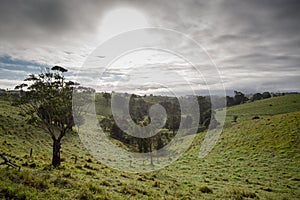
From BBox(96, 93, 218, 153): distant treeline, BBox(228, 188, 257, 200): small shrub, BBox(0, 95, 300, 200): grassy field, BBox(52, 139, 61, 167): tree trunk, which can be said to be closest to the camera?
BBox(0, 95, 300, 200): grassy field

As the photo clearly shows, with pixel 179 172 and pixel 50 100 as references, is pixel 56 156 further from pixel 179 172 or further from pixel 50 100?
pixel 179 172

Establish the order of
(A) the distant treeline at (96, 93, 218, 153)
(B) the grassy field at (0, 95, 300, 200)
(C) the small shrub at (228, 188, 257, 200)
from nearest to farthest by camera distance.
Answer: (B) the grassy field at (0, 95, 300, 200) → (C) the small shrub at (228, 188, 257, 200) → (A) the distant treeline at (96, 93, 218, 153)

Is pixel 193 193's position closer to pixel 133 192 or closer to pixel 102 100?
pixel 133 192

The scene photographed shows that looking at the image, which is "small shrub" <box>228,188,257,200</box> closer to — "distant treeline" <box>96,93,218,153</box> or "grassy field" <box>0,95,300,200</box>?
"grassy field" <box>0,95,300,200</box>

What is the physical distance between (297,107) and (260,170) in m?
67.8

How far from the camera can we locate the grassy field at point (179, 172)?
11.6m

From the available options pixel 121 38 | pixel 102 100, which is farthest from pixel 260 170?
pixel 102 100

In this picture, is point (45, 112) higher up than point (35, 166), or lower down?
higher up

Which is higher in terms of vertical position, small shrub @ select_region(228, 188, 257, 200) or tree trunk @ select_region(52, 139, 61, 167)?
tree trunk @ select_region(52, 139, 61, 167)

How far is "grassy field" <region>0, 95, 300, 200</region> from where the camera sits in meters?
11.6

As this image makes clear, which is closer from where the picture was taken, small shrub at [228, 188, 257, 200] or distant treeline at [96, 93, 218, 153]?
small shrub at [228, 188, 257, 200]

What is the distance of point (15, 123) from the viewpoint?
1490 inches

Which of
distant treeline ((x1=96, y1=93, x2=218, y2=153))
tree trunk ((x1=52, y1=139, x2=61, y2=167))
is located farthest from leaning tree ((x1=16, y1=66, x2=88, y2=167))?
distant treeline ((x1=96, y1=93, x2=218, y2=153))

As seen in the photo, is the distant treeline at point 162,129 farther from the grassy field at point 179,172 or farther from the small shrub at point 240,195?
the small shrub at point 240,195
